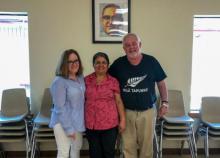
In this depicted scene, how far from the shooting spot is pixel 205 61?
3623mm

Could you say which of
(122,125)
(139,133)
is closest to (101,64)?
(122,125)

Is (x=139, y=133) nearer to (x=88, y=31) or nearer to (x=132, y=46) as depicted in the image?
(x=132, y=46)

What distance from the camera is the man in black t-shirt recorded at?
2.41 m

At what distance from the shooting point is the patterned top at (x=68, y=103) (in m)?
2.27

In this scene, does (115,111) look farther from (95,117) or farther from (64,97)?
(64,97)

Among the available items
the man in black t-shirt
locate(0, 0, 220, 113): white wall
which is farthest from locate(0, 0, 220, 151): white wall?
the man in black t-shirt

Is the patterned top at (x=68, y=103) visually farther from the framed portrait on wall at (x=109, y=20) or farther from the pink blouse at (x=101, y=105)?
the framed portrait on wall at (x=109, y=20)

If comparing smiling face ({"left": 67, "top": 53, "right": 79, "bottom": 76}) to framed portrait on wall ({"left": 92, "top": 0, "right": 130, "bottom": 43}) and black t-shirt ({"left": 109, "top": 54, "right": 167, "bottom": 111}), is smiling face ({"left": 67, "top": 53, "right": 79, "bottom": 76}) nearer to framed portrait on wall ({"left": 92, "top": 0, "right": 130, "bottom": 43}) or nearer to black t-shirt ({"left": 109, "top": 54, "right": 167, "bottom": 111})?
black t-shirt ({"left": 109, "top": 54, "right": 167, "bottom": 111})

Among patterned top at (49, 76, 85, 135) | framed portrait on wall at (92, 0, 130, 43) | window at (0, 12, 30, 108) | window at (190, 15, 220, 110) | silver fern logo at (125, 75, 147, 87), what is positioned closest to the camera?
patterned top at (49, 76, 85, 135)

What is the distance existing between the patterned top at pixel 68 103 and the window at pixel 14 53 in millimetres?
1380

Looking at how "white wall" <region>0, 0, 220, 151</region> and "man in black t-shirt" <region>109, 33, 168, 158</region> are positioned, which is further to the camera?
"white wall" <region>0, 0, 220, 151</region>

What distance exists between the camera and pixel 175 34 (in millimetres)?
3387

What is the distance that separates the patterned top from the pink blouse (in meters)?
0.06

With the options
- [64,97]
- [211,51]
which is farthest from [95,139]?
[211,51]
